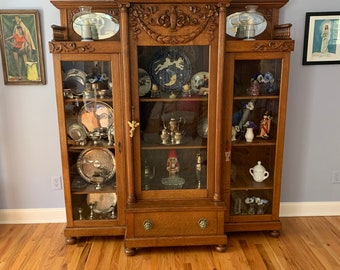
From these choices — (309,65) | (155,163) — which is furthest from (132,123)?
(309,65)

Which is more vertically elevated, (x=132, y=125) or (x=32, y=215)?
(x=132, y=125)

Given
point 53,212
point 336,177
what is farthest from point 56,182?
point 336,177

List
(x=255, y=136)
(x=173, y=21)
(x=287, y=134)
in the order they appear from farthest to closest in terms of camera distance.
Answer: (x=287, y=134) → (x=255, y=136) → (x=173, y=21)

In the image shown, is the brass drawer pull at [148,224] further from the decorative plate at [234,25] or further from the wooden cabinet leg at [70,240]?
the decorative plate at [234,25]

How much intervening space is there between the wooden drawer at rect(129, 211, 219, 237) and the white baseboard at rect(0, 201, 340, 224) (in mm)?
865

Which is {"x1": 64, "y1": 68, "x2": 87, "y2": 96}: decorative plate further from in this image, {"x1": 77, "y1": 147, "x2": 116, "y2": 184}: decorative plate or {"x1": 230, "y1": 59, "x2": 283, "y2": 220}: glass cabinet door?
{"x1": 230, "y1": 59, "x2": 283, "y2": 220}: glass cabinet door

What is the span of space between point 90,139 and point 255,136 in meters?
1.29

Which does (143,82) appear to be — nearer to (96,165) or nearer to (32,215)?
(96,165)

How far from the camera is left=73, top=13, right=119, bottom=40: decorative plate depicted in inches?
95.6

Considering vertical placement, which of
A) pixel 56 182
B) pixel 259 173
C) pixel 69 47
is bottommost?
pixel 56 182

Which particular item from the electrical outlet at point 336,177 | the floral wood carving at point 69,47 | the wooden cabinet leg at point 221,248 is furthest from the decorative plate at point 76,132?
the electrical outlet at point 336,177

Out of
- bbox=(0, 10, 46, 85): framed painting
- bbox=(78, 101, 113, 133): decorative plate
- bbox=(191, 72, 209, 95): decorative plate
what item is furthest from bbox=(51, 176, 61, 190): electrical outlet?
bbox=(191, 72, 209, 95): decorative plate

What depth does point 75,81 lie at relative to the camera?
95.3 inches

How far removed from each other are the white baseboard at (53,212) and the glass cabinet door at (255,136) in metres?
0.44
